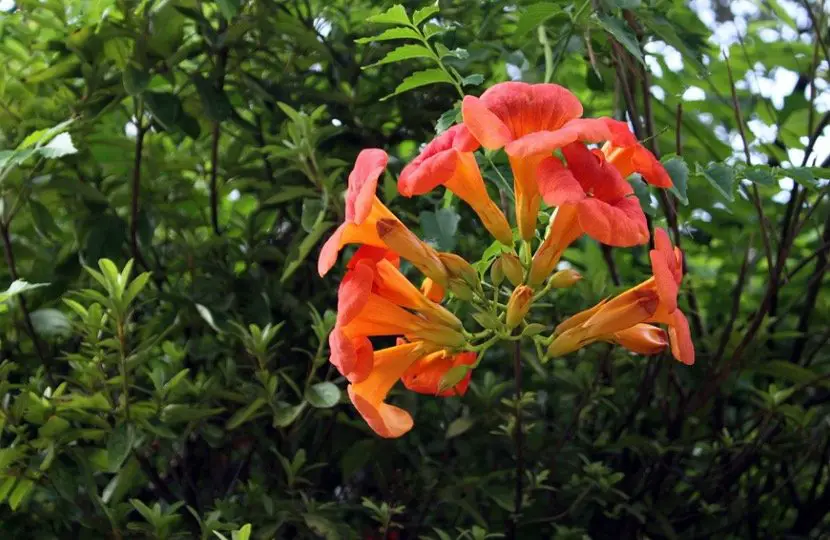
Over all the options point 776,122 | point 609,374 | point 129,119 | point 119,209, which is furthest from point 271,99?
point 776,122

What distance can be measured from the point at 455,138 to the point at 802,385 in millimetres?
1608

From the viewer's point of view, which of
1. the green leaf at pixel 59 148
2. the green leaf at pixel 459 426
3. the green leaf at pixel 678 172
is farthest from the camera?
the green leaf at pixel 459 426

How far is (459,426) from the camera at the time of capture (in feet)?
7.59

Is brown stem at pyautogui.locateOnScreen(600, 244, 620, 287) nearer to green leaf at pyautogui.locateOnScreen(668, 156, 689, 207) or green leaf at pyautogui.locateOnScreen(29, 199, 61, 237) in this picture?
green leaf at pyautogui.locateOnScreen(668, 156, 689, 207)

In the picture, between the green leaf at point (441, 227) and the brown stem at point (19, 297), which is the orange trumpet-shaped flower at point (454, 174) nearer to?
the green leaf at point (441, 227)

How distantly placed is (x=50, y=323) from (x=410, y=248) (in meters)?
1.13

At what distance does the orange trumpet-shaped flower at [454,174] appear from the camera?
4.39 ft

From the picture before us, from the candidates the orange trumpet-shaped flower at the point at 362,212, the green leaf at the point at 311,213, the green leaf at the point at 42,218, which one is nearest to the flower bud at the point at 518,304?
the orange trumpet-shaped flower at the point at 362,212

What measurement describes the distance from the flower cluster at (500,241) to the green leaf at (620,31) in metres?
0.29

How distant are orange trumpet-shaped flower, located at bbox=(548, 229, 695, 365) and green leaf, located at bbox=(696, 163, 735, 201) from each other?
0.24 m

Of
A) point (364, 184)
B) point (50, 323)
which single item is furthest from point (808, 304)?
point (50, 323)

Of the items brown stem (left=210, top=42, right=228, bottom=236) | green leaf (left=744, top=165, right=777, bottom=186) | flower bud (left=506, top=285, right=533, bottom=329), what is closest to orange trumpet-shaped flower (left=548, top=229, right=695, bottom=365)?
flower bud (left=506, top=285, right=533, bottom=329)

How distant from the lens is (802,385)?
2.56 m

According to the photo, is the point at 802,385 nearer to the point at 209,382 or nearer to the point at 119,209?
the point at 209,382
